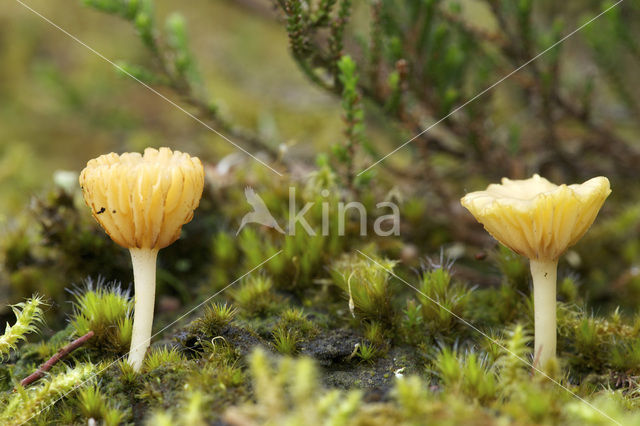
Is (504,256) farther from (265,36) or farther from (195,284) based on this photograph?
(265,36)

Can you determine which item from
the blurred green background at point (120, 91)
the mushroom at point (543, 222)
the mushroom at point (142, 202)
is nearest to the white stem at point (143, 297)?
the mushroom at point (142, 202)

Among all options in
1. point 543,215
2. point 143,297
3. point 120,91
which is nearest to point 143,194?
point 143,297

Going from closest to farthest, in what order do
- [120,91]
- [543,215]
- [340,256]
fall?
[543,215], [340,256], [120,91]

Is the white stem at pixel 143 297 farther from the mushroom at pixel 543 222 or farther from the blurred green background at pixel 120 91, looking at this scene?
the blurred green background at pixel 120 91

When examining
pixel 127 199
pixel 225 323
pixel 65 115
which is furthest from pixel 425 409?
pixel 65 115

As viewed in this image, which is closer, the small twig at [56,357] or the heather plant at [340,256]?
the heather plant at [340,256]

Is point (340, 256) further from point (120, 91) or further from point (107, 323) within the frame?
point (120, 91)
